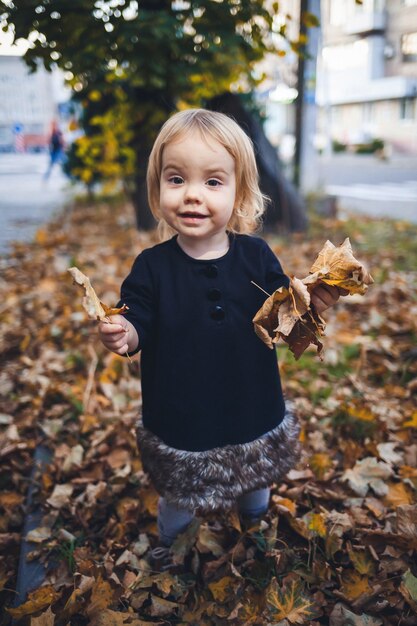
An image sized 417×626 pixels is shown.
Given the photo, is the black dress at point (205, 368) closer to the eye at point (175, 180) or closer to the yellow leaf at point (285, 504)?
the eye at point (175, 180)

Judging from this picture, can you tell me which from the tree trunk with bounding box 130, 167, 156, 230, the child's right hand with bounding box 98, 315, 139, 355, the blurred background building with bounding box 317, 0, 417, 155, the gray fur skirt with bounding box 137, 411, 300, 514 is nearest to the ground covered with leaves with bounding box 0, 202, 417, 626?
the gray fur skirt with bounding box 137, 411, 300, 514

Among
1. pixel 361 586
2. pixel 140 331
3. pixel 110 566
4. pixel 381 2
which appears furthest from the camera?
pixel 381 2

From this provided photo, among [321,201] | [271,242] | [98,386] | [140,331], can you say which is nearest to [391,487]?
[140,331]

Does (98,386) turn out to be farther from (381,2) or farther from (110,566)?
(381,2)

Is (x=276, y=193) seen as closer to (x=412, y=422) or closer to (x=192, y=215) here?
(x=412, y=422)

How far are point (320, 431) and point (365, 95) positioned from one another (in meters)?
32.7

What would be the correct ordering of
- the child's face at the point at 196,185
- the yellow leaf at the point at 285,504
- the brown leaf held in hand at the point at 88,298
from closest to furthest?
1. the brown leaf held in hand at the point at 88,298
2. the child's face at the point at 196,185
3. the yellow leaf at the point at 285,504

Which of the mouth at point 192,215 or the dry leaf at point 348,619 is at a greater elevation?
the mouth at point 192,215

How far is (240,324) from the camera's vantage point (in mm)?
1629

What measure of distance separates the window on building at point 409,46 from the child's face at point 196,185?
25864 millimetres

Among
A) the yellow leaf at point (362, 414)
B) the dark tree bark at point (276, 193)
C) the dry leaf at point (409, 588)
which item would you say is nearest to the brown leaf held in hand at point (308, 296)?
the dry leaf at point (409, 588)

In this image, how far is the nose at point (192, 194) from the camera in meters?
1.50

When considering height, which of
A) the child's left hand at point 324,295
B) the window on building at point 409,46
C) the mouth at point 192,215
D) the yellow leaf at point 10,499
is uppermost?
the window on building at point 409,46

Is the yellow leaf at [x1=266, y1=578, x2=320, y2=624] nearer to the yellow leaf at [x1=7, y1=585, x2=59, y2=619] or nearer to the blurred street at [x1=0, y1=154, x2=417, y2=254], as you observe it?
the yellow leaf at [x1=7, y1=585, x2=59, y2=619]
